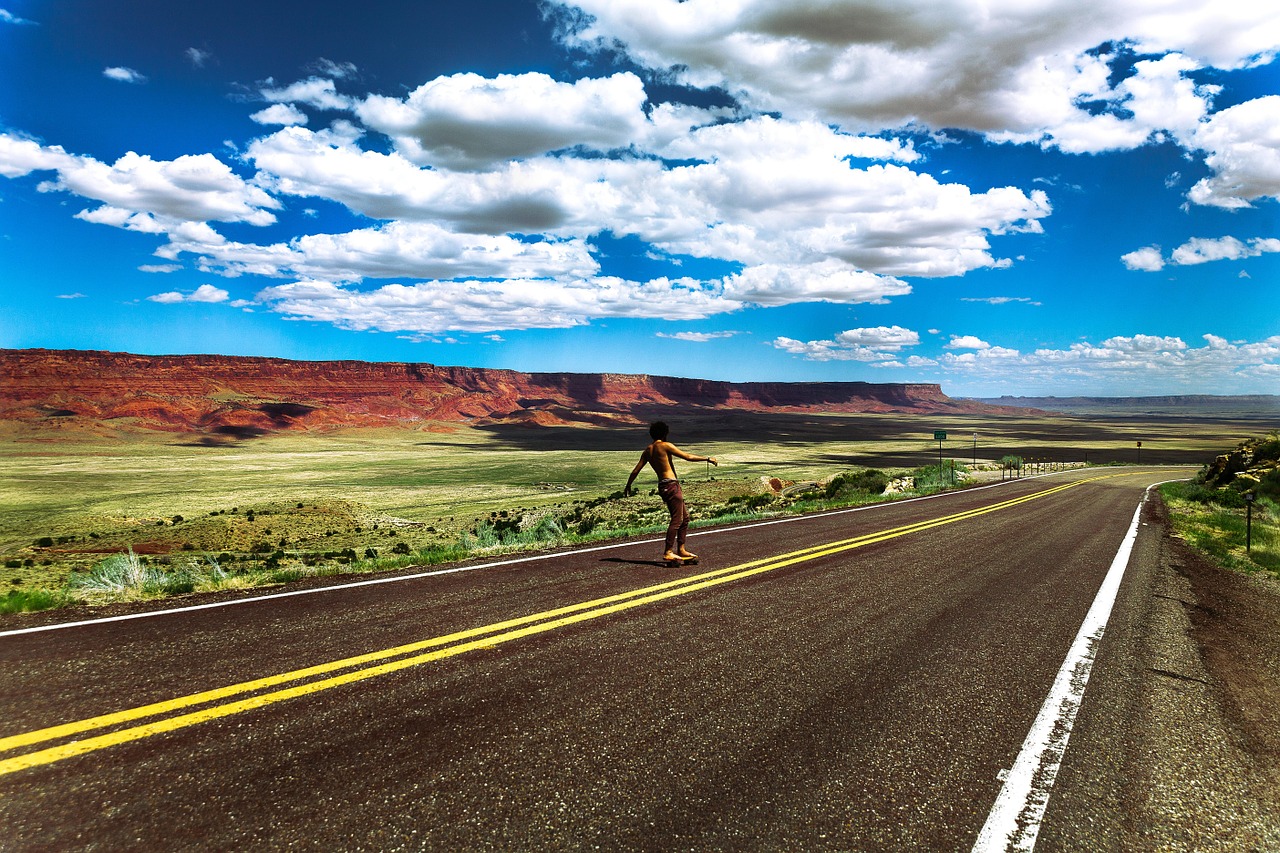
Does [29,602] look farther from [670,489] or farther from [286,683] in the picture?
[670,489]

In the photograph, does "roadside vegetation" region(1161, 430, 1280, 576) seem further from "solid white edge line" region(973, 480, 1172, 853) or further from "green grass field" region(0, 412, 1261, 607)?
"green grass field" region(0, 412, 1261, 607)

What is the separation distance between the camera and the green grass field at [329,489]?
2514cm

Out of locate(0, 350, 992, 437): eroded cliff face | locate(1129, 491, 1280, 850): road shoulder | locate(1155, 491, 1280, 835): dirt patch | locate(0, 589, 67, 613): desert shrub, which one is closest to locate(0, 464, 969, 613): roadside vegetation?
locate(0, 589, 67, 613): desert shrub

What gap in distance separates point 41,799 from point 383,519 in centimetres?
3352

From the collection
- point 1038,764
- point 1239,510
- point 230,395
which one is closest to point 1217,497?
point 1239,510

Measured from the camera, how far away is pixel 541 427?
493 feet

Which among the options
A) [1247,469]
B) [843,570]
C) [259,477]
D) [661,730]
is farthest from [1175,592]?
[259,477]

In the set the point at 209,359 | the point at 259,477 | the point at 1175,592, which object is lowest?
the point at 259,477

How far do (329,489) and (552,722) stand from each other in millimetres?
51943

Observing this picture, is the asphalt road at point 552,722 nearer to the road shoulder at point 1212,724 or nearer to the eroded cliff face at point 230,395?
the road shoulder at point 1212,724

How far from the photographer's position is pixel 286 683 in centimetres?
411

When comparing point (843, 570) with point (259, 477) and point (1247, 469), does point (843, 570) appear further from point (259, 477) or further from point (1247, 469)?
point (259, 477)

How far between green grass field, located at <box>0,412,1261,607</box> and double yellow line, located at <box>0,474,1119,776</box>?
4268 mm

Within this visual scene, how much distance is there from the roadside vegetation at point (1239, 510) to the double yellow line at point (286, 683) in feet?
37.5
